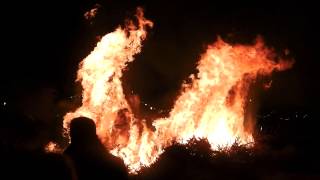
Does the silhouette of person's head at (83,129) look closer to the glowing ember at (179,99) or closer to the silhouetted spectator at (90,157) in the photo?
the silhouetted spectator at (90,157)

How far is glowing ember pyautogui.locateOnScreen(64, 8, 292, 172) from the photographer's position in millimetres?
12898

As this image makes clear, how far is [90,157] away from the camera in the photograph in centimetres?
565

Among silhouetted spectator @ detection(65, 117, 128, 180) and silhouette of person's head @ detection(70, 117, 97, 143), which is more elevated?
silhouette of person's head @ detection(70, 117, 97, 143)

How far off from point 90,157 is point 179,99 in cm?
814

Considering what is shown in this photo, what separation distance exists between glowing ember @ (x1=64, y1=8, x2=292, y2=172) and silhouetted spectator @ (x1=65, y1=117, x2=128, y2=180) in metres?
6.50

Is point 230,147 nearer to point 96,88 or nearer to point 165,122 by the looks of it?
point 165,122

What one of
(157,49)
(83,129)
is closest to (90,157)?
(83,129)

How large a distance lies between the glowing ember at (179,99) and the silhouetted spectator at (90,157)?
6.50 m

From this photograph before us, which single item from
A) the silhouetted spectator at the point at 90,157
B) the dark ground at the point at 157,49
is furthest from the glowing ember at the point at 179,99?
the silhouetted spectator at the point at 90,157

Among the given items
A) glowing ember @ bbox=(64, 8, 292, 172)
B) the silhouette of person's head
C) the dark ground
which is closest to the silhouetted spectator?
the silhouette of person's head

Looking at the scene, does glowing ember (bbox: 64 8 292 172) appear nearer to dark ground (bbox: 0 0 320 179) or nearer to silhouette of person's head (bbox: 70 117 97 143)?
dark ground (bbox: 0 0 320 179)

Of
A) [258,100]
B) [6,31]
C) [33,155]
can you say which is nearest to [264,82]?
[258,100]

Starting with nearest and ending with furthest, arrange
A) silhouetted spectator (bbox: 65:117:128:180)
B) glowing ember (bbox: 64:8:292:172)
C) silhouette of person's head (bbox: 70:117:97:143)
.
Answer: silhouetted spectator (bbox: 65:117:128:180)
silhouette of person's head (bbox: 70:117:97:143)
glowing ember (bbox: 64:8:292:172)

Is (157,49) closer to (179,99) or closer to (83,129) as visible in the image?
(179,99)
